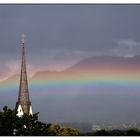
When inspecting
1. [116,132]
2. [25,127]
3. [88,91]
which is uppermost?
[88,91]

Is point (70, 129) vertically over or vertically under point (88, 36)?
under

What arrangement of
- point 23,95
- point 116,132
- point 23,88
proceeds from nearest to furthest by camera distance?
1. point 116,132
2. point 23,88
3. point 23,95

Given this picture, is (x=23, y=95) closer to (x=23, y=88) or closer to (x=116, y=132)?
(x=23, y=88)

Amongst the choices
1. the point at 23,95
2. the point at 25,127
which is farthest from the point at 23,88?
the point at 25,127

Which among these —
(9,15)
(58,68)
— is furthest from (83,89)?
(9,15)

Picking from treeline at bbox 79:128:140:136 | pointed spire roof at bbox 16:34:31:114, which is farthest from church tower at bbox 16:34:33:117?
treeline at bbox 79:128:140:136

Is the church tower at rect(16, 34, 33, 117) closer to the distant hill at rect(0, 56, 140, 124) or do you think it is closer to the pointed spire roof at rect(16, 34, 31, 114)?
the pointed spire roof at rect(16, 34, 31, 114)

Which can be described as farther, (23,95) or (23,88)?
(23,95)

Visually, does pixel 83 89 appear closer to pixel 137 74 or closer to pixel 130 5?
pixel 137 74

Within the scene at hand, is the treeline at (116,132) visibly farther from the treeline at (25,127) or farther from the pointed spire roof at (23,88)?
the pointed spire roof at (23,88)
